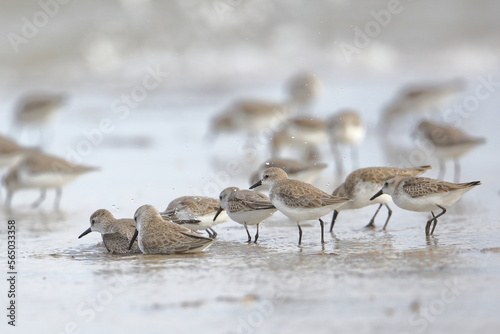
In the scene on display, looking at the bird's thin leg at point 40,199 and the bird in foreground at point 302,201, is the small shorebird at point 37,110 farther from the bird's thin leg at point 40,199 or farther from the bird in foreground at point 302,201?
the bird in foreground at point 302,201

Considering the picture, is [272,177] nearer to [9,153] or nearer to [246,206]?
[246,206]

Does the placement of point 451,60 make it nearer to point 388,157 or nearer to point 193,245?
point 388,157

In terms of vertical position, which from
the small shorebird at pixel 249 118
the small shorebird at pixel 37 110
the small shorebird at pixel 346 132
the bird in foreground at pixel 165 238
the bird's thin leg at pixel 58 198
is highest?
the small shorebird at pixel 37 110

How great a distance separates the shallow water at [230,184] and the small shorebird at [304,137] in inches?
21.9

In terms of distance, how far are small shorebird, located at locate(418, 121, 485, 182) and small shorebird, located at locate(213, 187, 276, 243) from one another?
4.18 metres

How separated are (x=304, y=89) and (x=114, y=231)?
1017cm

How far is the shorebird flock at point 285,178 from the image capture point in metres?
7.63

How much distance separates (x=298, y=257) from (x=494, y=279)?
174cm

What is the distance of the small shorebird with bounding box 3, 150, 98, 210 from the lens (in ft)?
37.3

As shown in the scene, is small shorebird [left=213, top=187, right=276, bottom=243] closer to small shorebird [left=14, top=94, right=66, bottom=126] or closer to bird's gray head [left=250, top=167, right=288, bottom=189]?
bird's gray head [left=250, top=167, right=288, bottom=189]

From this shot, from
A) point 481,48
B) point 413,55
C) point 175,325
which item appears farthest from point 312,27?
point 175,325

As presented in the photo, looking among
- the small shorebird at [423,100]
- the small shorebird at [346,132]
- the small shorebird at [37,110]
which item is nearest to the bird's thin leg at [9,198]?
the small shorebird at [346,132]

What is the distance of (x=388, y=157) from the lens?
1371cm

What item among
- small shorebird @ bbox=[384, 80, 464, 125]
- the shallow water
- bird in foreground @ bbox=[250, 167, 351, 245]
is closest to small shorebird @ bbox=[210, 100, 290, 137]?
the shallow water
